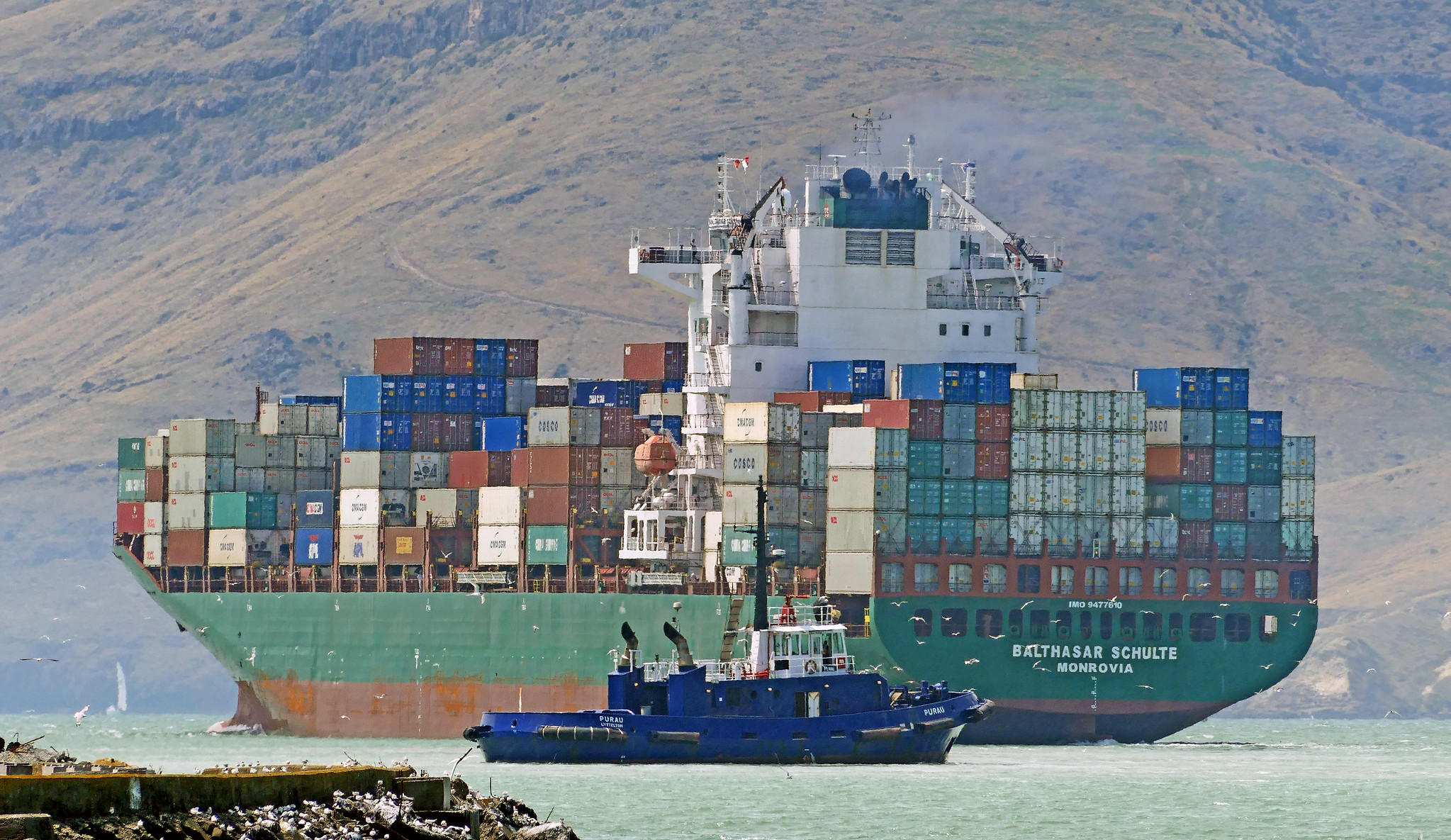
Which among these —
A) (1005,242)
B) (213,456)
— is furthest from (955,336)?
(213,456)

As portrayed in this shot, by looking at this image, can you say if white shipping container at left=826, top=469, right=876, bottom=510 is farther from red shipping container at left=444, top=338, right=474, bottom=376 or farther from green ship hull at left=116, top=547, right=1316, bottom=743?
red shipping container at left=444, top=338, right=474, bottom=376

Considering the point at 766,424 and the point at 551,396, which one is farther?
the point at 551,396

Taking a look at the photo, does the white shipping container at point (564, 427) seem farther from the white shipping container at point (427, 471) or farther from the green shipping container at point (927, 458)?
the green shipping container at point (927, 458)

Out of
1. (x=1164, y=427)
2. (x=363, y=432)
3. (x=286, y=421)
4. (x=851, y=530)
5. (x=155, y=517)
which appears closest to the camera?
(x=851, y=530)

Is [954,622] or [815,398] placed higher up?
[815,398]

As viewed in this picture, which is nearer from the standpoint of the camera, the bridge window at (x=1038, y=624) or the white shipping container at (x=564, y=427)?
the bridge window at (x=1038, y=624)

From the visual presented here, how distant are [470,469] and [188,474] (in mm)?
10029

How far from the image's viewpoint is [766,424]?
72.9 meters

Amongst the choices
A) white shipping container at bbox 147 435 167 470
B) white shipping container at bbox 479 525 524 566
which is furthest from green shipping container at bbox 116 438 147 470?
white shipping container at bbox 479 525 524 566

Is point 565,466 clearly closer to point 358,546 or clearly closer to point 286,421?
point 358,546

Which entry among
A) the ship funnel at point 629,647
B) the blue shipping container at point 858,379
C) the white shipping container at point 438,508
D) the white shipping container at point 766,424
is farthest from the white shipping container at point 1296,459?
the white shipping container at point 438,508

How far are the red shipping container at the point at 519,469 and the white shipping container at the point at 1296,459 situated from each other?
20.2 meters

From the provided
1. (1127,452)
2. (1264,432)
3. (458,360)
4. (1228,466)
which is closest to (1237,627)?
(1228,466)

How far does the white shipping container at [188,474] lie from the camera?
8725cm
